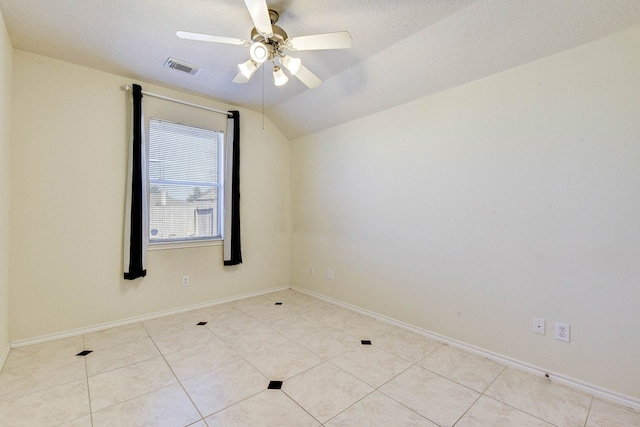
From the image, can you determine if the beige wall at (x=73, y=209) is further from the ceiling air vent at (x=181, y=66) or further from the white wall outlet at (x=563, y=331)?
the white wall outlet at (x=563, y=331)

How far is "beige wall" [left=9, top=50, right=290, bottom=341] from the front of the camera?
251 centimetres

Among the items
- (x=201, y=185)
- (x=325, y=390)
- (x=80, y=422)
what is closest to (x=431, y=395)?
(x=325, y=390)

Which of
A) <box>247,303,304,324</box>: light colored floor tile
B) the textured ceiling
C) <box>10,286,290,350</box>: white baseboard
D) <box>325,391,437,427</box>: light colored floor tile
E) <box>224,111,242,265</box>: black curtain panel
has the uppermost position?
the textured ceiling

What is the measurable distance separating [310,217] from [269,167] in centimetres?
94

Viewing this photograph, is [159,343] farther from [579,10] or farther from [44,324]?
[579,10]

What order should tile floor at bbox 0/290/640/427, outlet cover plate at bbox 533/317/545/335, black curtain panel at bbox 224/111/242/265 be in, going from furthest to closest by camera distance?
black curtain panel at bbox 224/111/242/265 < outlet cover plate at bbox 533/317/545/335 < tile floor at bbox 0/290/640/427

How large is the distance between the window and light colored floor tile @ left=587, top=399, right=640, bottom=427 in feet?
12.0

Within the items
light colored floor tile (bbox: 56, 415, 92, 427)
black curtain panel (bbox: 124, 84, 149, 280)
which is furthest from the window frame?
light colored floor tile (bbox: 56, 415, 92, 427)

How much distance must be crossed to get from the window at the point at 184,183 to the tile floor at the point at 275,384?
45.3 inches

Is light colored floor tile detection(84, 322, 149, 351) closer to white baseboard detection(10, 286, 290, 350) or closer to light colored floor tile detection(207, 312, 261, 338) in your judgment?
white baseboard detection(10, 286, 290, 350)

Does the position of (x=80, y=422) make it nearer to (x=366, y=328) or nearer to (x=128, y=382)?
(x=128, y=382)

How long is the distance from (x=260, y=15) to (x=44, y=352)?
3.09 metres

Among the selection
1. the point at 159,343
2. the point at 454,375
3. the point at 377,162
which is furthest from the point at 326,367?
the point at 377,162

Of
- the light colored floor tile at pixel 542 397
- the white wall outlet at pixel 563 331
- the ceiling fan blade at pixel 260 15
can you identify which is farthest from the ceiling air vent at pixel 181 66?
the white wall outlet at pixel 563 331
